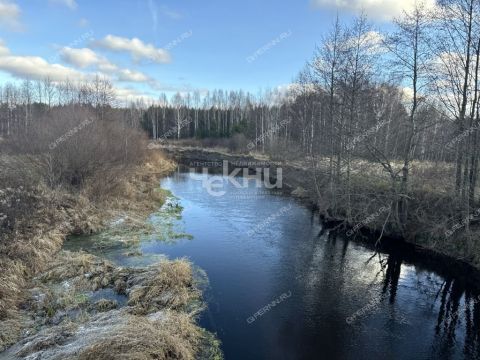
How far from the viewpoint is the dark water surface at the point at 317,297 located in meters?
9.58

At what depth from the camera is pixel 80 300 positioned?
10758 mm

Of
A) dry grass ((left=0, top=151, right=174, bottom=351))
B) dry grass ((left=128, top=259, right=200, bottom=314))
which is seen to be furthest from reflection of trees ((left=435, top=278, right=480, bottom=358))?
dry grass ((left=0, top=151, right=174, bottom=351))

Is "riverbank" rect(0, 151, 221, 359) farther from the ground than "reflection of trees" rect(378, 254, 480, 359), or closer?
farther from the ground

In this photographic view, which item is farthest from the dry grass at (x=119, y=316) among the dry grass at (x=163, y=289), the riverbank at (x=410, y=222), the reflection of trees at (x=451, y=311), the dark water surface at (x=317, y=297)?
the riverbank at (x=410, y=222)

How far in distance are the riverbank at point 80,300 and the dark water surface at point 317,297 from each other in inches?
42.2

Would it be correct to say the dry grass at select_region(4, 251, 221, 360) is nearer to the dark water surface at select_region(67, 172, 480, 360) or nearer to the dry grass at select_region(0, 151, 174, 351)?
the dry grass at select_region(0, 151, 174, 351)

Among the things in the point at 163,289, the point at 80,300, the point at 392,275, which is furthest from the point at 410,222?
the point at 80,300

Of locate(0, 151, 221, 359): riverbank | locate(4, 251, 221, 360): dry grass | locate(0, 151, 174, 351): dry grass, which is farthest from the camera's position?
locate(0, 151, 174, 351): dry grass

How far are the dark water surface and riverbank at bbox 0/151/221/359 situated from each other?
107 centimetres

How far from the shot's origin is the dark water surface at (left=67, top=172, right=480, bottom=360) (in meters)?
9.58

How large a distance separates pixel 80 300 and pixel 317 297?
7.14m

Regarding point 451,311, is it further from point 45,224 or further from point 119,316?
point 45,224

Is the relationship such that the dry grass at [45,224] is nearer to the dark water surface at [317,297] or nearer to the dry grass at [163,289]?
the dry grass at [163,289]

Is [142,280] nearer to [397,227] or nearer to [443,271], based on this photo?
[443,271]
